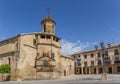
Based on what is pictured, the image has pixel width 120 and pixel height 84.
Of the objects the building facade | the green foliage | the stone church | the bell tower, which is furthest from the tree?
the building facade

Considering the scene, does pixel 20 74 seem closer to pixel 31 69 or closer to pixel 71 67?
pixel 31 69

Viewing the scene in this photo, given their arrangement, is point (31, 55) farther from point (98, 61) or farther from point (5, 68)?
point (98, 61)

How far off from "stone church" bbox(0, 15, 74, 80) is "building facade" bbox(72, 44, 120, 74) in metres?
21.0

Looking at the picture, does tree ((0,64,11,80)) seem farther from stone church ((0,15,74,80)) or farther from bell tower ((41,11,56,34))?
bell tower ((41,11,56,34))

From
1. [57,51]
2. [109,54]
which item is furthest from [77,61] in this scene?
[57,51]

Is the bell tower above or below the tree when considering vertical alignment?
above

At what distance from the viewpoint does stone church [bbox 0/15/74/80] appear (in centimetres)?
3397

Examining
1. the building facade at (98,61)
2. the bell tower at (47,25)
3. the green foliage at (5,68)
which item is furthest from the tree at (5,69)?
the building facade at (98,61)

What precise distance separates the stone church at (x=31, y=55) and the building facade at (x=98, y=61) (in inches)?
826

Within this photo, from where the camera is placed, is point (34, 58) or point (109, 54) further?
point (109, 54)

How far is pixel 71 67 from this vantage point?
160 feet

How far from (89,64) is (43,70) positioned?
29.6 m

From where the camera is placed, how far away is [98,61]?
194ft

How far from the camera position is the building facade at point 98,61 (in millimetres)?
54375
